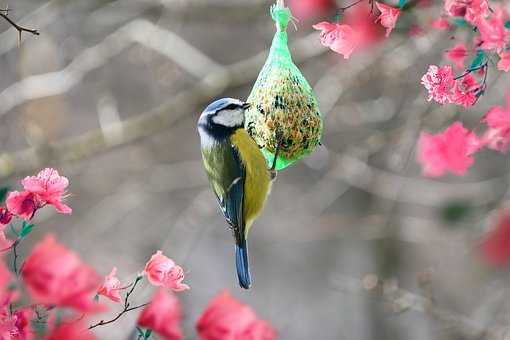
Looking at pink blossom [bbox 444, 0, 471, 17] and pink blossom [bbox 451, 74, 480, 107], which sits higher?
pink blossom [bbox 444, 0, 471, 17]

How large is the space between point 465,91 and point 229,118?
358mm

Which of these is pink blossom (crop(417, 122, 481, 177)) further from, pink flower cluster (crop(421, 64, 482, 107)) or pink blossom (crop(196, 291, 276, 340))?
pink blossom (crop(196, 291, 276, 340))

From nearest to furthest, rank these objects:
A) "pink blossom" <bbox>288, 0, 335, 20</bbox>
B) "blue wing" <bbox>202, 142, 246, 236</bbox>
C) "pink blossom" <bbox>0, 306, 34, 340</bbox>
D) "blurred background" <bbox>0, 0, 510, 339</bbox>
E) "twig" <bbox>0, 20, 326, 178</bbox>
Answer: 1. "pink blossom" <bbox>0, 306, 34, 340</bbox>
2. "blue wing" <bbox>202, 142, 246, 236</bbox>
3. "pink blossom" <bbox>288, 0, 335, 20</bbox>
4. "twig" <bbox>0, 20, 326, 178</bbox>
5. "blurred background" <bbox>0, 0, 510, 339</bbox>

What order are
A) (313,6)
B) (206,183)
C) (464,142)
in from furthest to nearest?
(206,183) < (313,6) < (464,142)

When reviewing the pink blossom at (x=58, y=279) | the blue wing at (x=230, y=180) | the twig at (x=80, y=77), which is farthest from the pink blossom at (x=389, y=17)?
the twig at (x=80, y=77)

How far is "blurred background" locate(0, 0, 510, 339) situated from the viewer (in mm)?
3520

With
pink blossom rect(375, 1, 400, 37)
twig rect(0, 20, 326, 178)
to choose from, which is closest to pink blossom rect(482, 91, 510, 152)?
pink blossom rect(375, 1, 400, 37)

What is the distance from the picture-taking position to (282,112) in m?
1.23

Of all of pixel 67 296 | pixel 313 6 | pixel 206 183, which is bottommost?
pixel 206 183

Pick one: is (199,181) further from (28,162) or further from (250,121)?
(250,121)

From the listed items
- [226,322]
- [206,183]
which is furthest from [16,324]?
[206,183]

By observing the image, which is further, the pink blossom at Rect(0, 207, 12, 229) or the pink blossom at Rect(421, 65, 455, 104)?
the pink blossom at Rect(421, 65, 455, 104)

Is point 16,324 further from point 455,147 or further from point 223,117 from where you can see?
point 455,147

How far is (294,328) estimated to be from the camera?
4.72 meters
